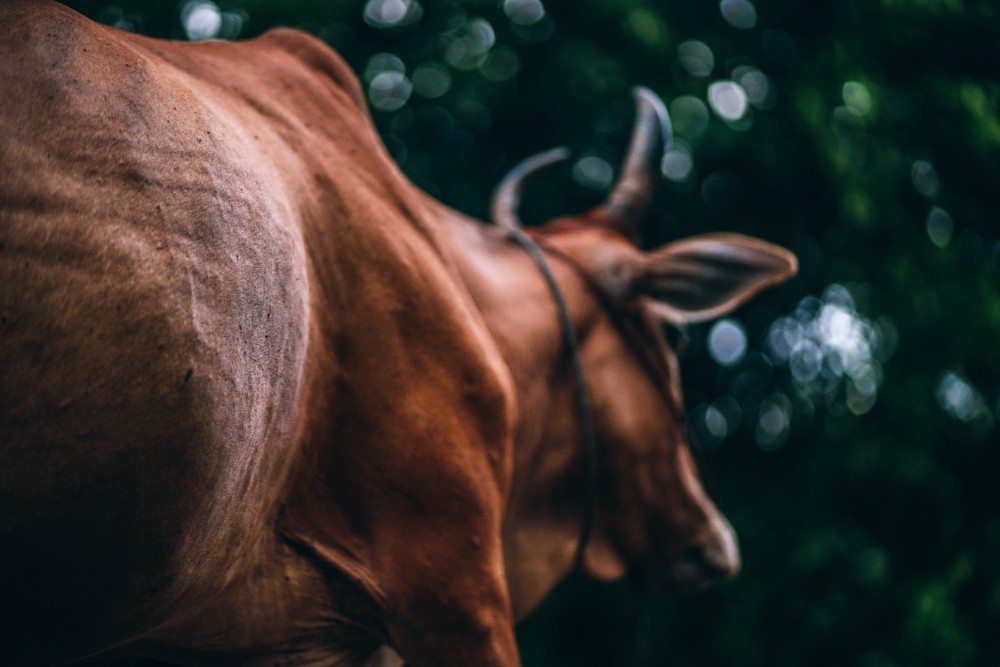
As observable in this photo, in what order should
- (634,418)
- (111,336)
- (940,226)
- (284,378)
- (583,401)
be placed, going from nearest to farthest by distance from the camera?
(111,336) < (284,378) < (583,401) < (634,418) < (940,226)

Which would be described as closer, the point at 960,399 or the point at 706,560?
the point at 706,560

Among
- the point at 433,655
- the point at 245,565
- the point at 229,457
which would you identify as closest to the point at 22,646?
the point at 229,457

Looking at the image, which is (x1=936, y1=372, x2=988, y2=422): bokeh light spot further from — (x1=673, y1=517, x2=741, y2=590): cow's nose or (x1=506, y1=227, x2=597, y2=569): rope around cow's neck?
(x1=506, y1=227, x2=597, y2=569): rope around cow's neck

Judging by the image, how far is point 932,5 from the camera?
15.4 feet

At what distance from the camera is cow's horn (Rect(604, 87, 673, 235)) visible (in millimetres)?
3203

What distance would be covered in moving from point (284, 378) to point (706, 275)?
1.58m

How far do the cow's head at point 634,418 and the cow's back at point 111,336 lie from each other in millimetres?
1391

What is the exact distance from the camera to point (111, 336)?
4.26 feet

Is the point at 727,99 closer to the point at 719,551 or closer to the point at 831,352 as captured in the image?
the point at 831,352

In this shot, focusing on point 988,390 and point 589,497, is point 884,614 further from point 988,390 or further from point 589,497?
point 589,497

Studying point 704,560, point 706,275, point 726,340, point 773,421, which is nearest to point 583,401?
point 706,275

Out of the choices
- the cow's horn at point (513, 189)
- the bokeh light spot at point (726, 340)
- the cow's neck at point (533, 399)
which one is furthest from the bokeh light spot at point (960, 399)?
the cow's neck at point (533, 399)

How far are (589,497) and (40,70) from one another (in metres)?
1.86

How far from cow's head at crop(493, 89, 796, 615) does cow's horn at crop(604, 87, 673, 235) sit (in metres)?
0.01
